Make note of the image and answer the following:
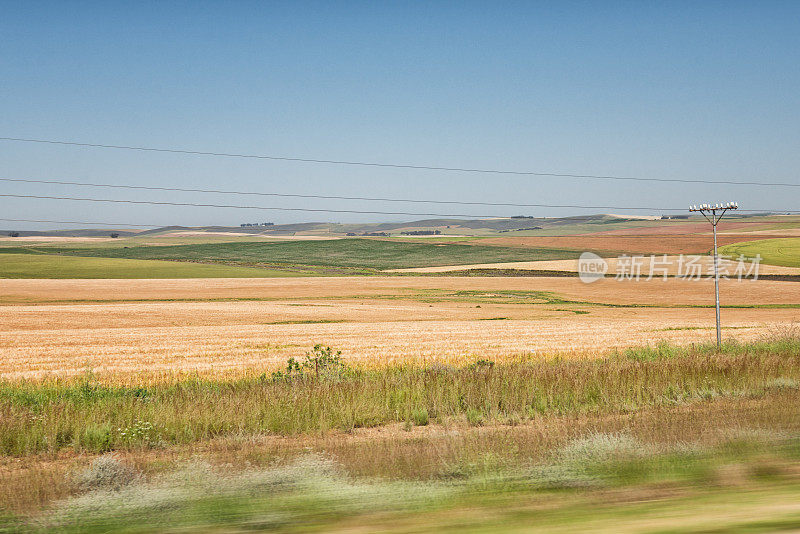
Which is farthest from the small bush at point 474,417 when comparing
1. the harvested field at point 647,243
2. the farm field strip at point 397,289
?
the harvested field at point 647,243

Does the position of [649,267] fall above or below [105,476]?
below

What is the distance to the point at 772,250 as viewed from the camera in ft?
324

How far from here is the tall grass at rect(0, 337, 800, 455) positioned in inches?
420

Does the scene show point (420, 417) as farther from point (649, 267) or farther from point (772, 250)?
point (772, 250)

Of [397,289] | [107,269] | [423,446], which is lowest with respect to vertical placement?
[397,289]

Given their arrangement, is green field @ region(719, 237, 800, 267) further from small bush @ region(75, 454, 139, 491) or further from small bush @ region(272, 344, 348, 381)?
small bush @ region(75, 454, 139, 491)

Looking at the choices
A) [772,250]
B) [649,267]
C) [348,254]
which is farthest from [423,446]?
[348,254]

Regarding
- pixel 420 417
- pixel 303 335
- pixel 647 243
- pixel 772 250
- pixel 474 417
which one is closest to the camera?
pixel 474 417

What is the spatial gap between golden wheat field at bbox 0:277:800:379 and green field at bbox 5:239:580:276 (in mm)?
28049

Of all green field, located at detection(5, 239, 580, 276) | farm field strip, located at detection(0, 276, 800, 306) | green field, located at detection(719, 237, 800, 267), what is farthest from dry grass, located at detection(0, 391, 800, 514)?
green field, located at detection(5, 239, 580, 276)

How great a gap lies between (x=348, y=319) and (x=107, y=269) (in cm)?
6582

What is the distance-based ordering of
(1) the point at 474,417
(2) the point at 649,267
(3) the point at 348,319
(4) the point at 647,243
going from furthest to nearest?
1. (4) the point at 647,243
2. (2) the point at 649,267
3. (3) the point at 348,319
4. (1) the point at 474,417

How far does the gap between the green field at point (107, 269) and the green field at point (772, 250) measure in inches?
2559

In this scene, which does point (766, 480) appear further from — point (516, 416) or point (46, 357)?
point (46, 357)
